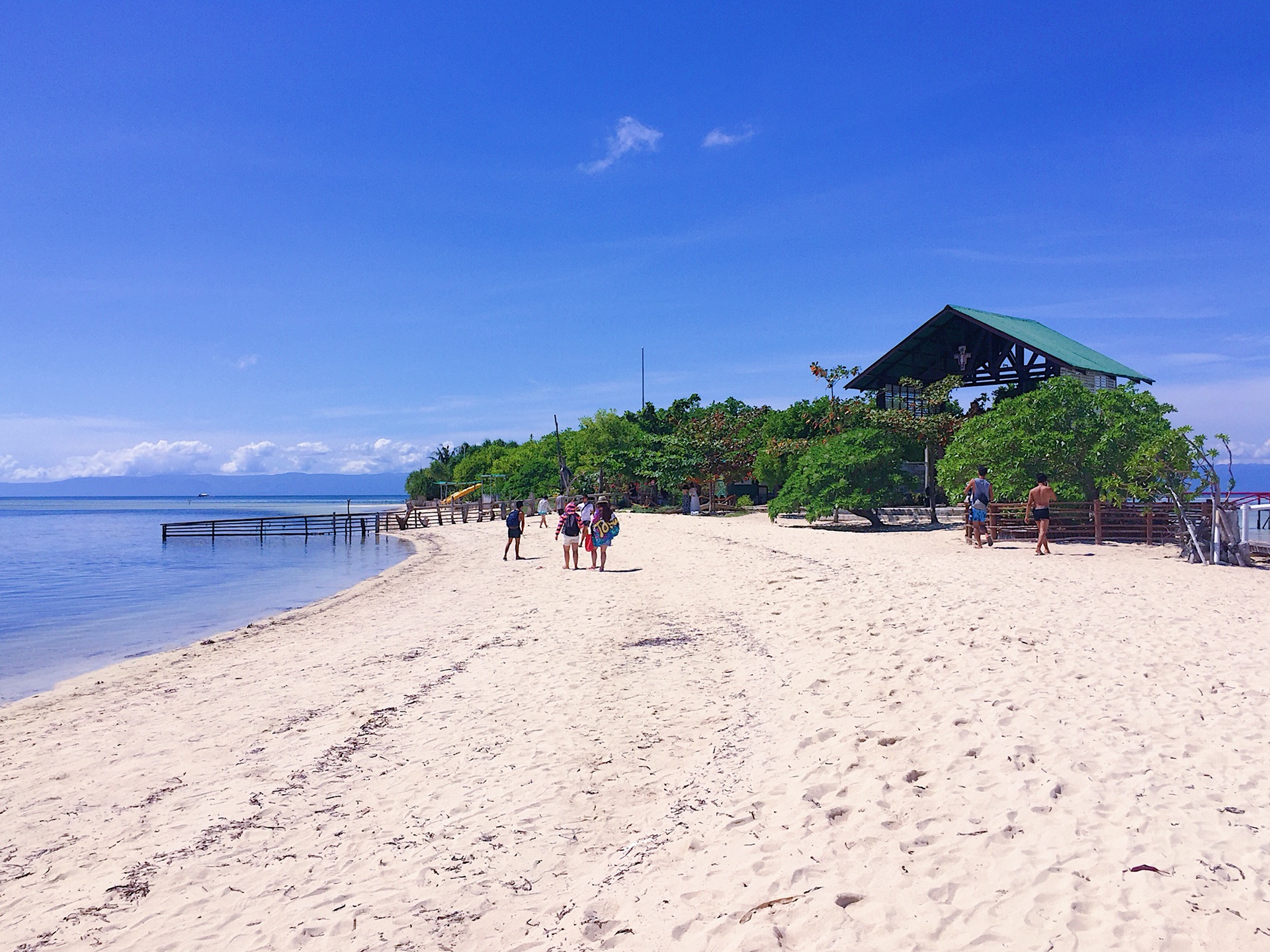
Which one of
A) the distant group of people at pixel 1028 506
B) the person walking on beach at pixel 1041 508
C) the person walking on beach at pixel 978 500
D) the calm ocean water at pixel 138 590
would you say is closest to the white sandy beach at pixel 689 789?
the calm ocean water at pixel 138 590

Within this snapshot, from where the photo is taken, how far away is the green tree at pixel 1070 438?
1914cm

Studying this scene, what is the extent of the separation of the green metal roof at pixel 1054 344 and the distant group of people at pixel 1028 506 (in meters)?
11.1

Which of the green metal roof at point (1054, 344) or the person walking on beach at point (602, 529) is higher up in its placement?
the green metal roof at point (1054, 344)

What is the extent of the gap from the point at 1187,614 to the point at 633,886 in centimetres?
929

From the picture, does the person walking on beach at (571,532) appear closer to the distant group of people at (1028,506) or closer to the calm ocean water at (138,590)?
the calm ocean water at (138,590)

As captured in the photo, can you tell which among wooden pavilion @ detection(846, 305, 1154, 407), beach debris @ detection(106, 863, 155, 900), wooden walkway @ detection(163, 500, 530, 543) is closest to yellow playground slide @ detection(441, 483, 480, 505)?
wooden walkway @ detection(163, 500, 530, 543)

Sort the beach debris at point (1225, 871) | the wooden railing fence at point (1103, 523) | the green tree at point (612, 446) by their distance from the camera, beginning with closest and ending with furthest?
1. the beach debris at point (1225, 871)
2. the wooden railing fence at point (1103, 523)
3. the green tree at point (612, 446)

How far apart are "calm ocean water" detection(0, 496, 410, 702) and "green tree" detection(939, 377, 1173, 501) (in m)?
19.9

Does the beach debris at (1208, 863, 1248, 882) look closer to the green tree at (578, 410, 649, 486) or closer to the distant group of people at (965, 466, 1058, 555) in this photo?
the distant group of people at (965, 466, 1058, 555)

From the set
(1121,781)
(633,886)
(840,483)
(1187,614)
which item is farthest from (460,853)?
(840,483)

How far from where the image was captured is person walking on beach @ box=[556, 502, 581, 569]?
18.9 metres

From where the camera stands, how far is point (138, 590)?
23609 millimetres

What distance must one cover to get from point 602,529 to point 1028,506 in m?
10.6

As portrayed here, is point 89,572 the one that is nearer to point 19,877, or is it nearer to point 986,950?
point 19,877
